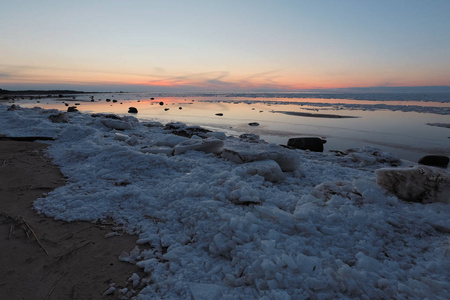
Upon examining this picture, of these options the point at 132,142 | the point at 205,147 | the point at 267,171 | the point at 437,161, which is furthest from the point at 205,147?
the point at 437,161

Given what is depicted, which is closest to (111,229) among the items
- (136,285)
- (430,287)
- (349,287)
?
(136,285)

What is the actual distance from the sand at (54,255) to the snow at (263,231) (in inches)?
8.1

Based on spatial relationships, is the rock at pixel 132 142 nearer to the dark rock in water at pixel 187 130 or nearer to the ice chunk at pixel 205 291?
the dark rock in water at pixel 187 130

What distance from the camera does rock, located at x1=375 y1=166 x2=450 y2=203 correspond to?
161 inches

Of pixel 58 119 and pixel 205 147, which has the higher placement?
pixel 58 119

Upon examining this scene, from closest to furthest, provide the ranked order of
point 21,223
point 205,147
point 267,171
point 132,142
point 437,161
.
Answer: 1. point 21,223
2. point 267,171
3. point 205,147
4. point 437,161
5. point 132,142

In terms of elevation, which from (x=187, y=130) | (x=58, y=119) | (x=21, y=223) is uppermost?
(x=58, y=119)

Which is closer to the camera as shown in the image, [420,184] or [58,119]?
[420,184]

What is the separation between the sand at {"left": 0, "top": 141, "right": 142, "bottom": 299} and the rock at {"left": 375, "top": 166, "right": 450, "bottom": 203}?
14.3ft

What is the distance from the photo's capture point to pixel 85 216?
13.0 feet

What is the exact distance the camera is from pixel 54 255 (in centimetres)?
307

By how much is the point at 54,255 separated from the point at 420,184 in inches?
220

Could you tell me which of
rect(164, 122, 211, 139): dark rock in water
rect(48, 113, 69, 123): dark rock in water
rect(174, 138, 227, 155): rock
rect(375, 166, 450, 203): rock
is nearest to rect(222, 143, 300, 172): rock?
rect(174, 138, 227, 155): rock

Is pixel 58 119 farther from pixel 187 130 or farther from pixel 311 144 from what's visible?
pixel 311 144
